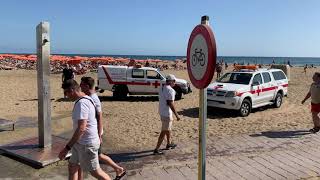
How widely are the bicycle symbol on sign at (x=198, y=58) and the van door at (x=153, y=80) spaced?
49.6 ft

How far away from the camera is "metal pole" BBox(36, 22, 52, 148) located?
26.4ft

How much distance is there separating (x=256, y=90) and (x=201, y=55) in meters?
11.4

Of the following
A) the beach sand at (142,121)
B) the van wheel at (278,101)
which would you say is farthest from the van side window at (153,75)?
the van wheel at (278,101)

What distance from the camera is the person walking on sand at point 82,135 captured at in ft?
16.1

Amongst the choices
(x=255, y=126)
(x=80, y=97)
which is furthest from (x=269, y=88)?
(x=80, y=97)

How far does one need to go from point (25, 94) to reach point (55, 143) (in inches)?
493

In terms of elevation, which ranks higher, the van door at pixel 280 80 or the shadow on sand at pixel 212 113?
the van door at pixel 280 80

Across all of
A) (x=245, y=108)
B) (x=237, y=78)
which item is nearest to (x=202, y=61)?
(x=245, y=108)

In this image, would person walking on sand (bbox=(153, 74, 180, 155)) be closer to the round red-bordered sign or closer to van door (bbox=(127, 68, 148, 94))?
the round red-bordered sign

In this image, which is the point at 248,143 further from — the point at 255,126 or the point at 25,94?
the point at 25,94

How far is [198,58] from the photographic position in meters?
3.87

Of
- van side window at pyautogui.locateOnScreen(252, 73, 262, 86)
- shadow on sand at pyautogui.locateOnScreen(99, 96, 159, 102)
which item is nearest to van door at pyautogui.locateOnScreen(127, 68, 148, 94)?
shadow on sand at pyautogui.locateOnScreen(99, 96, 159, 102)

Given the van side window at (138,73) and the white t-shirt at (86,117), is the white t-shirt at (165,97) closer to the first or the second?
the white t-shirt at (86,117)

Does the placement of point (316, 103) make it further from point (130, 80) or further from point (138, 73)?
point (130, 80)
